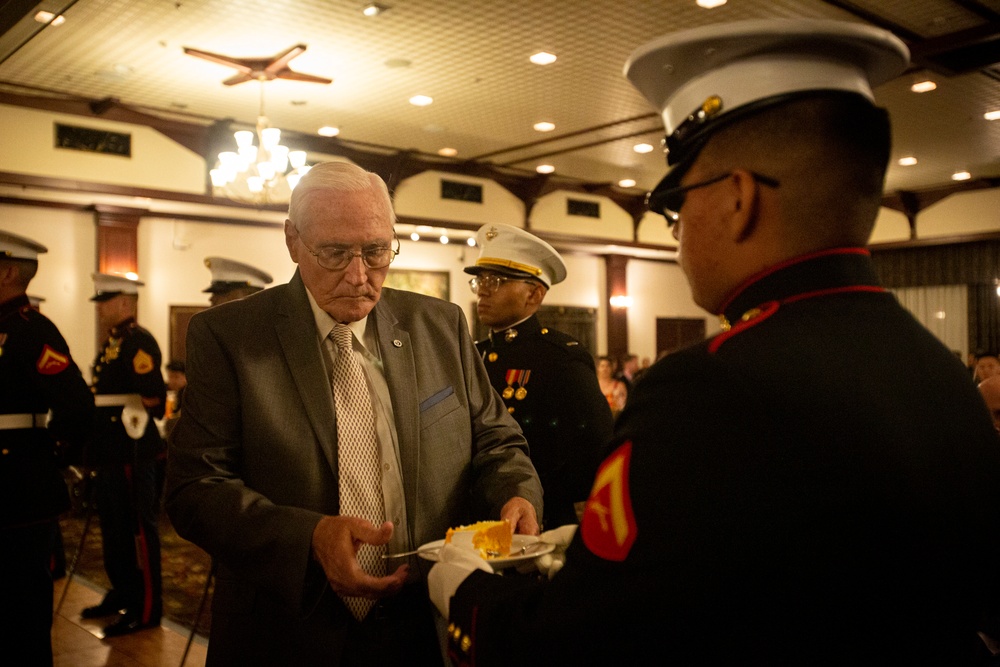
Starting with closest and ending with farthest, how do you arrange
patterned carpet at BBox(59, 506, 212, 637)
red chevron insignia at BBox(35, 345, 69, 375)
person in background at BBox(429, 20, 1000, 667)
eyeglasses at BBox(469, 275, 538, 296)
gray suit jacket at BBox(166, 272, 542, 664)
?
person in background at BBox(429, 20, 1000, 667)
gray suit jacket at BBox(166, 272, 542, 664)
red chevron insignia at BBox(35, 345, 69, 375)
eyeglasses at BBox(469, 275, 538, 296)
patterned carpet at BBox(59, 506, 212, 637)

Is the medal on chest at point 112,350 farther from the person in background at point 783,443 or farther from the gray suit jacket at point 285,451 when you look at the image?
the person in background at point 783,443

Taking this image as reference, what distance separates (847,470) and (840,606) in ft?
0.48

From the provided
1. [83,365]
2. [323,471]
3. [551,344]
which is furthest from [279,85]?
[323,471]

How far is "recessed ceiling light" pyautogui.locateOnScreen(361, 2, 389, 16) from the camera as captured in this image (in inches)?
243

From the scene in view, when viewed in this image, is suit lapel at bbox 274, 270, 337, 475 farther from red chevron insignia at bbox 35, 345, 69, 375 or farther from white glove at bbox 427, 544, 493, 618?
red chevron insignia at bbox 35, 345, 69, 375

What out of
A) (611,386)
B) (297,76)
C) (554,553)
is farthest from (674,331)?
(554,553)

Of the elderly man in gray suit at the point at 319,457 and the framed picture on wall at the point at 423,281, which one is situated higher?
the framed picture on wall at the point at 423,281

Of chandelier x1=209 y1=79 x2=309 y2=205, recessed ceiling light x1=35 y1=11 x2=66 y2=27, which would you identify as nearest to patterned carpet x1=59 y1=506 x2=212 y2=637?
chandelier x1=209 y1=79 x2=309 y2=205

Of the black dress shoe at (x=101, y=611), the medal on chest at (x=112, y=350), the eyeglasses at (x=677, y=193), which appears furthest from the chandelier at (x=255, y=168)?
the eyeglasses at (x=677, y=193)

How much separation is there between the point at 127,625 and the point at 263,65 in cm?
453

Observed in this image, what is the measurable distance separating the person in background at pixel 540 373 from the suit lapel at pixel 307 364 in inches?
60.8

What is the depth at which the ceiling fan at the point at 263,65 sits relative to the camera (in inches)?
248

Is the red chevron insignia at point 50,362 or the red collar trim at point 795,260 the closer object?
the red collar trim at point 795,260

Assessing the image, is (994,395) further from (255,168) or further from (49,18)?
(49,18)
